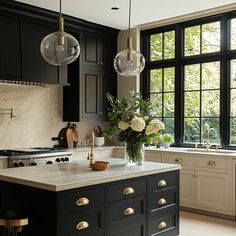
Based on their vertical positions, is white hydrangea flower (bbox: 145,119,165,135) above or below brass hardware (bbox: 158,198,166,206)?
above

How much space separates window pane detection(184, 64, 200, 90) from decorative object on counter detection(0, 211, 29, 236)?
159 inches

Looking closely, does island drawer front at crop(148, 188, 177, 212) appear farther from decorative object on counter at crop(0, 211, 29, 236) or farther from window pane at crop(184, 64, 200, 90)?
window pane at crop(184, 64, 200, 90)

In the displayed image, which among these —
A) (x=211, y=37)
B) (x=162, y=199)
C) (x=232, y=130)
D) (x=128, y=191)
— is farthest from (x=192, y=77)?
(x=128, y=191)

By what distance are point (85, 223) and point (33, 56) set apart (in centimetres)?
318

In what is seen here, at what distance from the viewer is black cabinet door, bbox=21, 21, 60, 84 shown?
16.4 feet

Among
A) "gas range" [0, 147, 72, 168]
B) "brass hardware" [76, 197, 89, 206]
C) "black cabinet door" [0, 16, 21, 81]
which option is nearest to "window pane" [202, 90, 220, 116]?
"gas range" [0, 147, 72, 168]

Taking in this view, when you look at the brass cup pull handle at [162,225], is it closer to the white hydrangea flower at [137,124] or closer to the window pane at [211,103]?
the white hydrangea flower at [137,124]

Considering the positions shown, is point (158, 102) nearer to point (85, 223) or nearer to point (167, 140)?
point (167, 140)

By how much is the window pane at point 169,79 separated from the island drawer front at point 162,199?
118 inches

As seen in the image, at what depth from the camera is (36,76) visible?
5.15 metres

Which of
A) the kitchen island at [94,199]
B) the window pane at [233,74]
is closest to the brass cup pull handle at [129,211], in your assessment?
the kitchen island at [94,199]

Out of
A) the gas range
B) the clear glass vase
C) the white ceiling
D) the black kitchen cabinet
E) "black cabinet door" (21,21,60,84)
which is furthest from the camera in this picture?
"black cabinet door" (21,21,60,84)

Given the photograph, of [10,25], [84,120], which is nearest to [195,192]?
[84,120]

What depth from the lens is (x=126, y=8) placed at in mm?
5148
